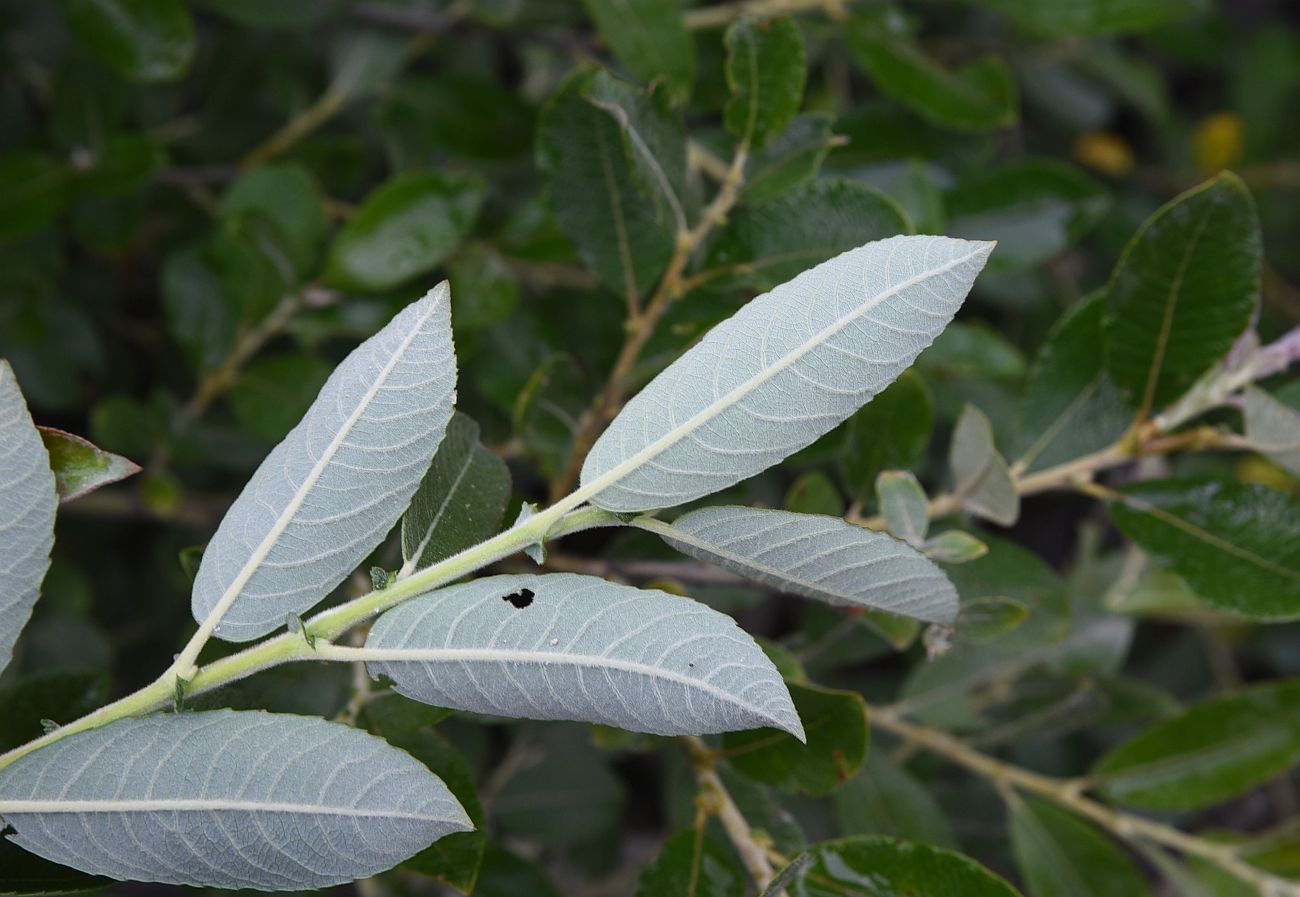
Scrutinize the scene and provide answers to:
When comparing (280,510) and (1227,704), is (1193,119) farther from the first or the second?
(280,510)

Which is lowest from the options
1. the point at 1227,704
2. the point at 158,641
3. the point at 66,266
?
the point at 158,641

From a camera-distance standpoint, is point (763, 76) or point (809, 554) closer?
point (809, 554)

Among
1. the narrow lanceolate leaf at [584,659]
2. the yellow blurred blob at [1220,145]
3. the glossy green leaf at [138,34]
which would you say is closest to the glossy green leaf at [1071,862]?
the narrow lanceolate leaf at [584,659]

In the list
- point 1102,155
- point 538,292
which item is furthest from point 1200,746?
point 1102,155

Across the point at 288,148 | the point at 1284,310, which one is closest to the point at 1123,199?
the point at 1284,310

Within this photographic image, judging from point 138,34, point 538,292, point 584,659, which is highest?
point 138,34

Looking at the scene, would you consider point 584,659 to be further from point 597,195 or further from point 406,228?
point 406,228

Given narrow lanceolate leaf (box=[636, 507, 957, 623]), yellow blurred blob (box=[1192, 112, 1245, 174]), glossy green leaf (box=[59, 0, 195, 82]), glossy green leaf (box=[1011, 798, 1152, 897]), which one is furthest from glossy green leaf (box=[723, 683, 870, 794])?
yellow blurred blob (box=[1192, 112, 1245, 174])
